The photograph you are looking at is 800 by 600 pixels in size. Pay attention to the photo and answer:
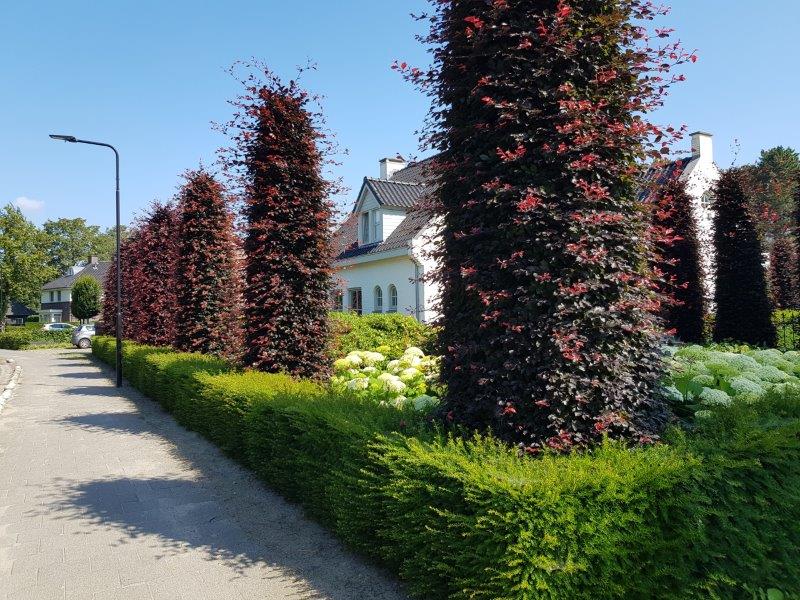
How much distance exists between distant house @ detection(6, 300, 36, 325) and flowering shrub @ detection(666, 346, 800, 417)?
292 feet

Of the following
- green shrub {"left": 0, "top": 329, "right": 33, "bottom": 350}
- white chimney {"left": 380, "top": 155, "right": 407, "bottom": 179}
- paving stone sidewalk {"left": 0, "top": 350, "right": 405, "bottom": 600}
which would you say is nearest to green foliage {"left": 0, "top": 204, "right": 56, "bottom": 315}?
green shrub {"left": 0, "top": 329, "right": 33, "bottom": 350}

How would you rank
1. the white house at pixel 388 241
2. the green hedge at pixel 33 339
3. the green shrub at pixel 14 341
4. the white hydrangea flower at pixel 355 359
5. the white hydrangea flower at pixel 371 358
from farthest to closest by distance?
the green hedge at pixel 33 339, the green shrub at pixel 14 341, the white house at pixel 388 241, the white hydrangea flower at pixel 371 358, the white hydrangea flower at pixel 355 359

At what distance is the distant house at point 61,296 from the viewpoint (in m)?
73.8

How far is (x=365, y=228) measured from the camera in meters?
24.2

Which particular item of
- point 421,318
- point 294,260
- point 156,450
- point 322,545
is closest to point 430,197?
point 322,545

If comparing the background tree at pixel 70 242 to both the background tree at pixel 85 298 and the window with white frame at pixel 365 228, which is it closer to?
the background tree at pixel 85 298

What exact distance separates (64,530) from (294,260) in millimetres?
4736

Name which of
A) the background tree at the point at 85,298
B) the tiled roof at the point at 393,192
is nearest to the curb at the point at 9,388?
the tiled roof at the point at 393,192

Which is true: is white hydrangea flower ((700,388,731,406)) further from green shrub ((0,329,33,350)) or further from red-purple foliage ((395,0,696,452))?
green shrub ((0,329,33,350))

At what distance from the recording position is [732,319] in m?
13.6

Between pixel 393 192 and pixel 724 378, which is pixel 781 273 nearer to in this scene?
pixel 393 192

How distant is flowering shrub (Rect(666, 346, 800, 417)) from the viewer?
493 cm

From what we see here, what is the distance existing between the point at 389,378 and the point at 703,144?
72.5 ft

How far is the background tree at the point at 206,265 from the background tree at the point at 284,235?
14.9 ft
